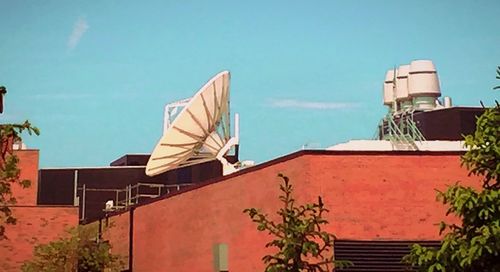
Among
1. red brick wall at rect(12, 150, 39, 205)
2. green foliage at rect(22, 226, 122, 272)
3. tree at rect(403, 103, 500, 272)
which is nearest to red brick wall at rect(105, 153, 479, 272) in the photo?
tree at rect(403, 103, 500, 272)

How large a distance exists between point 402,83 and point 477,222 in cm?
3935

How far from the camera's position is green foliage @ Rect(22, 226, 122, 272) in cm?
3681

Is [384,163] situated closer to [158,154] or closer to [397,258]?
[397,258]

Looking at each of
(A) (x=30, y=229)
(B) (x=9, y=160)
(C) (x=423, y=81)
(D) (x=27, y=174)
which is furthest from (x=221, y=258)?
(C) (x=423, y=81)

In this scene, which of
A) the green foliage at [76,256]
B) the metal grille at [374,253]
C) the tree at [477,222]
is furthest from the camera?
the green foliage at [76,256]

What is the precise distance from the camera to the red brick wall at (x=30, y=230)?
45.3 m

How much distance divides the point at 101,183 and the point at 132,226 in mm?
26735

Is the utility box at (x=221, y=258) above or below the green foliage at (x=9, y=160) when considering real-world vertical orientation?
below

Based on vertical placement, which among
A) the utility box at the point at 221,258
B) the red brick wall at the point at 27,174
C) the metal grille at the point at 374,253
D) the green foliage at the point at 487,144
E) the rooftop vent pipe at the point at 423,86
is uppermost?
the rooftop vent pipe at the point at 423,86

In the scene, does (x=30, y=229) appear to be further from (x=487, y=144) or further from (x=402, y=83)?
(x=487, y=144)

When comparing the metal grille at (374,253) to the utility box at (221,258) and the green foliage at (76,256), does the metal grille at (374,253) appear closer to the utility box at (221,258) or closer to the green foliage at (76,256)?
the utility box at (221,258)

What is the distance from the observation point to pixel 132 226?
1587 inches

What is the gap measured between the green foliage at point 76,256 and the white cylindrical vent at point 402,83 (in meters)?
24.0

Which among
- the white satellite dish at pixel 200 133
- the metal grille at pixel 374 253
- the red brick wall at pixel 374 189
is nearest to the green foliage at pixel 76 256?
the white satellite dish at pixel 200 133
